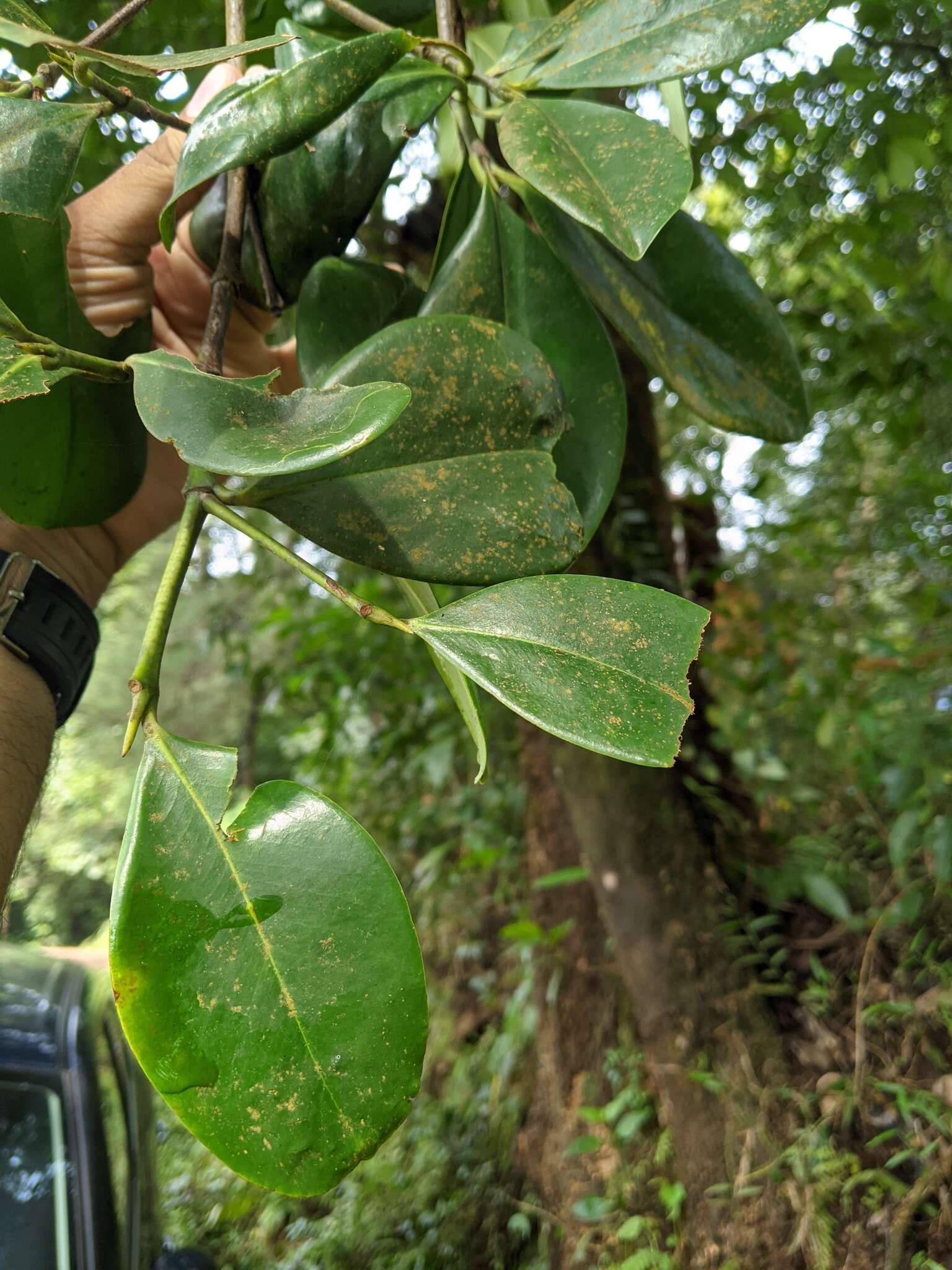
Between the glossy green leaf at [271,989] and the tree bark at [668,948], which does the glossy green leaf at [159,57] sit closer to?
the glossy green leaf at [271,989]

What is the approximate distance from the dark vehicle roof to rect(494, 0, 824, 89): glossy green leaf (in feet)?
3.56

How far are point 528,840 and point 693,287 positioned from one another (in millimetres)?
1412

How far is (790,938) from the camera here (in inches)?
48.4

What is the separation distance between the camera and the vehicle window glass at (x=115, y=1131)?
964 millimetres

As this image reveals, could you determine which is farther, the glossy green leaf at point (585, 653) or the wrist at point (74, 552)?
the wrist at point (74, 552)

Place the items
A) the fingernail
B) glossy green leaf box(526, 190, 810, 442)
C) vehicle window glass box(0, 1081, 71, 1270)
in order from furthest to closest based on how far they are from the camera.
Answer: vehicle window glass box(0, 1081, 71, 1270), the fingernail, glossy green leaf box(526, 190, 810, 442)

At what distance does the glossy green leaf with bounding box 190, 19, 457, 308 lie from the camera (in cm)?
38

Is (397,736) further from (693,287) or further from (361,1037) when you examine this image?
(361,1037)

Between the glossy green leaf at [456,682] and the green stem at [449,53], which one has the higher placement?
the green stem at [449,53]

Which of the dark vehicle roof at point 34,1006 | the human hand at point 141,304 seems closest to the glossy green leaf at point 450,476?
the human hand at point 141,304

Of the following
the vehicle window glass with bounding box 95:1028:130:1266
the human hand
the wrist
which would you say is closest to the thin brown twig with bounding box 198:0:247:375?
the human hand

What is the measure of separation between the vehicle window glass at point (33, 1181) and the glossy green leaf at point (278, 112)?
3.15 feet

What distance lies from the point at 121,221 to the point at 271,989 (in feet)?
1.68

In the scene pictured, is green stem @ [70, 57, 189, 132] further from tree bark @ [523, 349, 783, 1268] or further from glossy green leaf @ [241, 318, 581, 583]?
tree bark @ [523, 349, 783, 1268]
